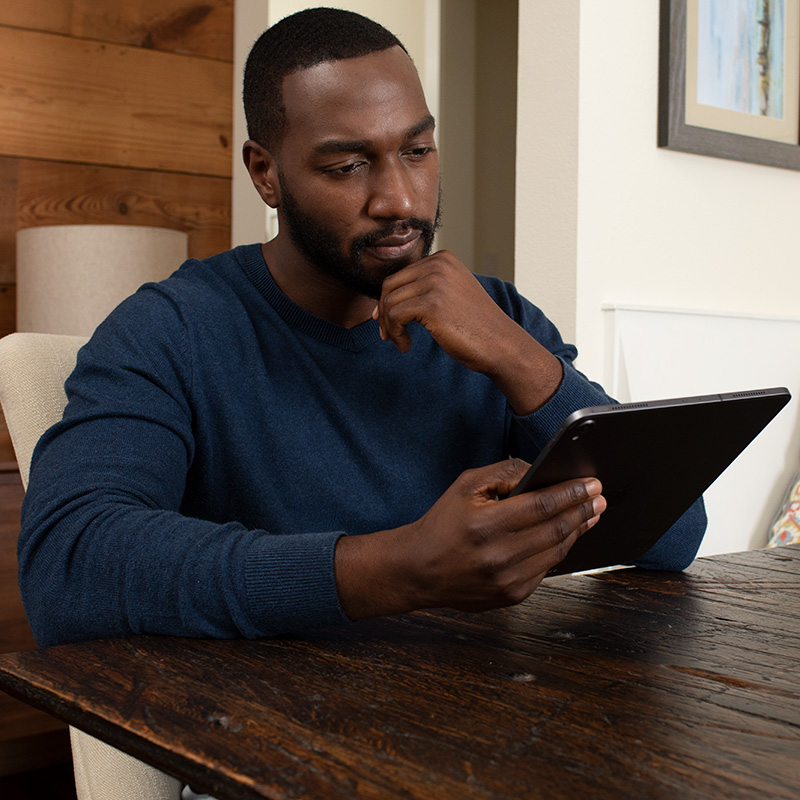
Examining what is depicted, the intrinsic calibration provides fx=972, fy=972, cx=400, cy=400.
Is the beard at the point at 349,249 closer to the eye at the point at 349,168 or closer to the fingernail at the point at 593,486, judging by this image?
the eye at the point at 349,168

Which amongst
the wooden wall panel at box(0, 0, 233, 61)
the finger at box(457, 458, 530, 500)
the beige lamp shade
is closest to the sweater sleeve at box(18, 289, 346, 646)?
the finger at box(457, 458, 530, 500)

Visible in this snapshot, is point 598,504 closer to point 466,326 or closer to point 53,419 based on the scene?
point 466,326

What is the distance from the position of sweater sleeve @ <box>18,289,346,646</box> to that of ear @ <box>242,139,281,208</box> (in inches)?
14.2

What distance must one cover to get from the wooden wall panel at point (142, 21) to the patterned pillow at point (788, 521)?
6.36 ft

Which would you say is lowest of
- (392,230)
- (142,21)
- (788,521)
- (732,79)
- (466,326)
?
(788,521)

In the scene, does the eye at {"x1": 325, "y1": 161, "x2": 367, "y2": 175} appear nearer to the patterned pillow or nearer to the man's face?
the man's face

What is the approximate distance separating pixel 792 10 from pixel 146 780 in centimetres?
220

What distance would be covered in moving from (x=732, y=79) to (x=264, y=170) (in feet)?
4.33

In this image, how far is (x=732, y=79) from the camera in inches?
84.7

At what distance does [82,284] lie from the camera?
2293 mm

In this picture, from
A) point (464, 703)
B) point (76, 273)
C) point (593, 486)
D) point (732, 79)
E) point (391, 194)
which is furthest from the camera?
point (76, 273)

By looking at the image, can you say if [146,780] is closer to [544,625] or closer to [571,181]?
[544,625]

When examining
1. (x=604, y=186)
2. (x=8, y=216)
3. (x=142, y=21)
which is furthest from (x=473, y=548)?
(x=142, y=21)

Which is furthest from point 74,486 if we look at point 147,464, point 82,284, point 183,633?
point 82,284
